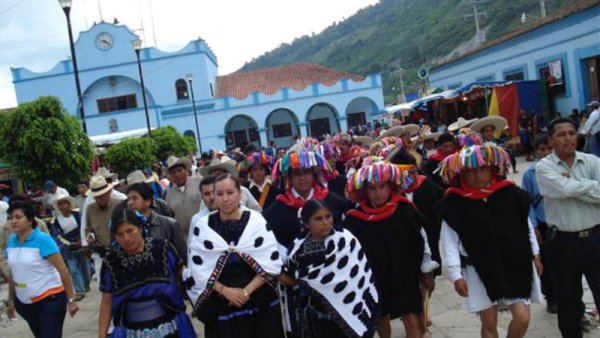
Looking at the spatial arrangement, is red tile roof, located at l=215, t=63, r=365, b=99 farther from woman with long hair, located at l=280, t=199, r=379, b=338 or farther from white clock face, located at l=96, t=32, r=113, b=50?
woman with long hair, located at l=280, t=199, r=379, b=338

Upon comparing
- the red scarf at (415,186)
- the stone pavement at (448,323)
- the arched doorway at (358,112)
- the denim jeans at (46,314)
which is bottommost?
the stone pavement at (448,323)

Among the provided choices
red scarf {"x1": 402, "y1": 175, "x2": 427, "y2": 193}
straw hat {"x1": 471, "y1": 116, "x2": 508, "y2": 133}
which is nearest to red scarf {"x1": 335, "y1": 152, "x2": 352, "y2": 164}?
straw hat {"x1": 471, "y1": 116, "x2": 508, "y2": 133}

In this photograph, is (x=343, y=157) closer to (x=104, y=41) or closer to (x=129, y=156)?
(x=129, y=156)

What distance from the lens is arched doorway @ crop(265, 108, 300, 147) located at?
143 ft

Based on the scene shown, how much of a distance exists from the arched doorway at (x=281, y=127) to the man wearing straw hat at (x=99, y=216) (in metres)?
37.3

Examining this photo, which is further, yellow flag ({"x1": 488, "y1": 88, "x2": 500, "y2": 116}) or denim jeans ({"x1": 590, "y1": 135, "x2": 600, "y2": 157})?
yellow flag ({"x1": 488, "y1": 88, "x2": 500, "y2": 116})

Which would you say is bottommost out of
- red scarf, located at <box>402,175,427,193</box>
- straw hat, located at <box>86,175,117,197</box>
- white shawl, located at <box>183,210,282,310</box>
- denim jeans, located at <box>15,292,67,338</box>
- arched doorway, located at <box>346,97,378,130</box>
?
denim jeans, located at <box>15,292,67,338</box>

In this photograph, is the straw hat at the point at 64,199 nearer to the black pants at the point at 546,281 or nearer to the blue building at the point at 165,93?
the black pants at the point at 546,281

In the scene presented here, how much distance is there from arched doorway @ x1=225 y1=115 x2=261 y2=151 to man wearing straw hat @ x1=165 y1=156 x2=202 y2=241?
35698 millimetres

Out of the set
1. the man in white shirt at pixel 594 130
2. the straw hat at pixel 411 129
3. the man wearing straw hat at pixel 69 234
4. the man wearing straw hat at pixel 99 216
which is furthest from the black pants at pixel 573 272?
the man in white shirt at pixel 594 130

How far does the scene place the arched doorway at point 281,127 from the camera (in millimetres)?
43500

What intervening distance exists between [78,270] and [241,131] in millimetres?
34254

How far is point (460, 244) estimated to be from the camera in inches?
162

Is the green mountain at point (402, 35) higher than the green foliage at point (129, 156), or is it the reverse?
the green mountain at point (402, 35)
